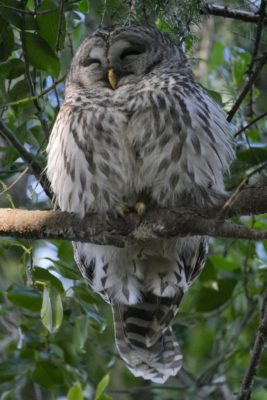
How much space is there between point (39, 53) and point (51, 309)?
1.04m

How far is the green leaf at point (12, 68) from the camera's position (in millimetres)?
3502

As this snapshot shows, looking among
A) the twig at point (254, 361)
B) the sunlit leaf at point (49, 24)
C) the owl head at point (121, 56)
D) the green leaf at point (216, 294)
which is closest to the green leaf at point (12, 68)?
the sunlit leaf at point (49, 24)

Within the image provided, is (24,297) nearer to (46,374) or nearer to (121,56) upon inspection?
(46,374)

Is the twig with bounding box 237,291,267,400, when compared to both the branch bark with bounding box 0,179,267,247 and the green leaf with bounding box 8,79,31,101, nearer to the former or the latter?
the branch bark with bounding box 0,179,267,247

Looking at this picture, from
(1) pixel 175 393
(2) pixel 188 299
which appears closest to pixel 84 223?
(2) pixel 188 299

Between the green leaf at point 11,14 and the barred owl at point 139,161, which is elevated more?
the green leaf at point 11,14

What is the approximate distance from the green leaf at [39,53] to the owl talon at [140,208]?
2.27 ft

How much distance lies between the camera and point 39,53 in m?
3.42

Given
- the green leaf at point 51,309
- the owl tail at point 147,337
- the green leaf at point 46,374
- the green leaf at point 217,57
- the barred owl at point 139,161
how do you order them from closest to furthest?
the green leaf at point 51,309 → the barred owl at point 139,161 → the owl tail at point 147,337 → the green leaf at point 46,374 → the green leaf at point 217,57

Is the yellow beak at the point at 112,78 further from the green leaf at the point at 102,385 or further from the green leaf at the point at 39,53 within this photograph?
the green leaf at the point at 102,385

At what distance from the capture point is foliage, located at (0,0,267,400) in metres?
3.33

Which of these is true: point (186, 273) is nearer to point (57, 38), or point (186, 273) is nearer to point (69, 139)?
point (69, 139)

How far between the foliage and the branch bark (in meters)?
0.28

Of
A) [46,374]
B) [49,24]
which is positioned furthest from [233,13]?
[46,374]
